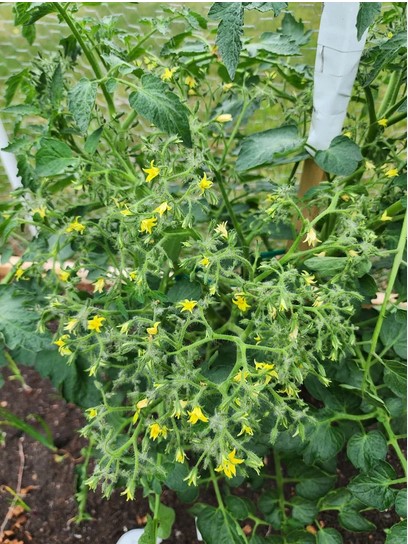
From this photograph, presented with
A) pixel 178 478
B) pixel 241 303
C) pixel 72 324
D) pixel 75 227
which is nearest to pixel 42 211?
pixel 75 227

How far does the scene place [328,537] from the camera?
0.86m

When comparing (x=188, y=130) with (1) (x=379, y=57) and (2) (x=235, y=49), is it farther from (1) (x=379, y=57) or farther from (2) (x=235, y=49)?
(1) (x=379, y=57)

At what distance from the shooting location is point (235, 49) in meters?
0.58

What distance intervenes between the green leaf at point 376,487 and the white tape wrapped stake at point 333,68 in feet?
1.54

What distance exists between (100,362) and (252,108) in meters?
0.55

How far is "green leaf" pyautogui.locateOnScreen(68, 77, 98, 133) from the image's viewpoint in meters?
0.64

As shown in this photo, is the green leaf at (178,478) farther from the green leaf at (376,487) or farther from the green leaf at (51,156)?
the green leaf at (51,156)

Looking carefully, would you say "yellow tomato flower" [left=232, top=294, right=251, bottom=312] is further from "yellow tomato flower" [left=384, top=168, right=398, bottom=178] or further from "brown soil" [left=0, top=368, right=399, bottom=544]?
"brown soil" [left=0, top=368, right=399, bottom=544]

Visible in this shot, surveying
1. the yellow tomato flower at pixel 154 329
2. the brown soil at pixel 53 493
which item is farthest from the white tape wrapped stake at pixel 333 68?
the brown soil at pixel 53 493

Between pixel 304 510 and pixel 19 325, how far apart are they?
555 mm

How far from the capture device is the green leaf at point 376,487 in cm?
73

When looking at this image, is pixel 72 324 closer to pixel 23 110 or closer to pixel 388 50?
pixel 23 110

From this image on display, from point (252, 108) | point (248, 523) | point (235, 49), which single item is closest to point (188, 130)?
point (235, 49)

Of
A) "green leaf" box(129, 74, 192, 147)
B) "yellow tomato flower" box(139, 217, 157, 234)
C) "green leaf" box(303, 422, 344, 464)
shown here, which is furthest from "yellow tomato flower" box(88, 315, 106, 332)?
"green leaf" box(303, 422, 344, 464)
